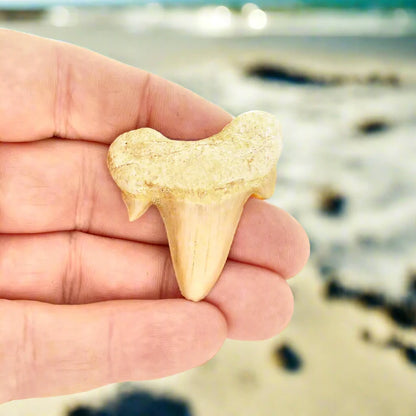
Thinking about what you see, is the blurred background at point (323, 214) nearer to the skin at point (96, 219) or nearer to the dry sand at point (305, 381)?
the dry sand at point (305, 381)

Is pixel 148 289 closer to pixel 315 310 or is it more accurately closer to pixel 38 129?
pixel 38 129

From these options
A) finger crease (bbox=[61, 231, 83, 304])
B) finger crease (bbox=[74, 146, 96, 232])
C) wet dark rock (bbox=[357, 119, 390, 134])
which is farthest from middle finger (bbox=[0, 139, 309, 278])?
wet dark rock (bbox=[357, 119, 390, 134])

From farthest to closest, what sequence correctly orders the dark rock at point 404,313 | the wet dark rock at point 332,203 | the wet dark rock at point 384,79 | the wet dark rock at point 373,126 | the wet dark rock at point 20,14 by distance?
the wet dark rock at point 20,14 → the wet dark rock at point 384,79 → the wet dark rock at point 373,126 → the wet dark rock at point 332,203 → the dark rock at point 404,313

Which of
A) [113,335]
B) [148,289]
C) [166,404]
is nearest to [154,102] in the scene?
[148,289]

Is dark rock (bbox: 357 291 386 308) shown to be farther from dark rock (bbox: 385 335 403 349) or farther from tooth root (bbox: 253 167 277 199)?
tooth root (bbox: 253 167 277 199)

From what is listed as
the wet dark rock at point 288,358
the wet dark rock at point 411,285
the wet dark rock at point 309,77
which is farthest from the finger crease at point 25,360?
the wet dark rock at point 309,77

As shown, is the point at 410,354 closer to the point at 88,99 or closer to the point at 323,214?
the point at 323,214
